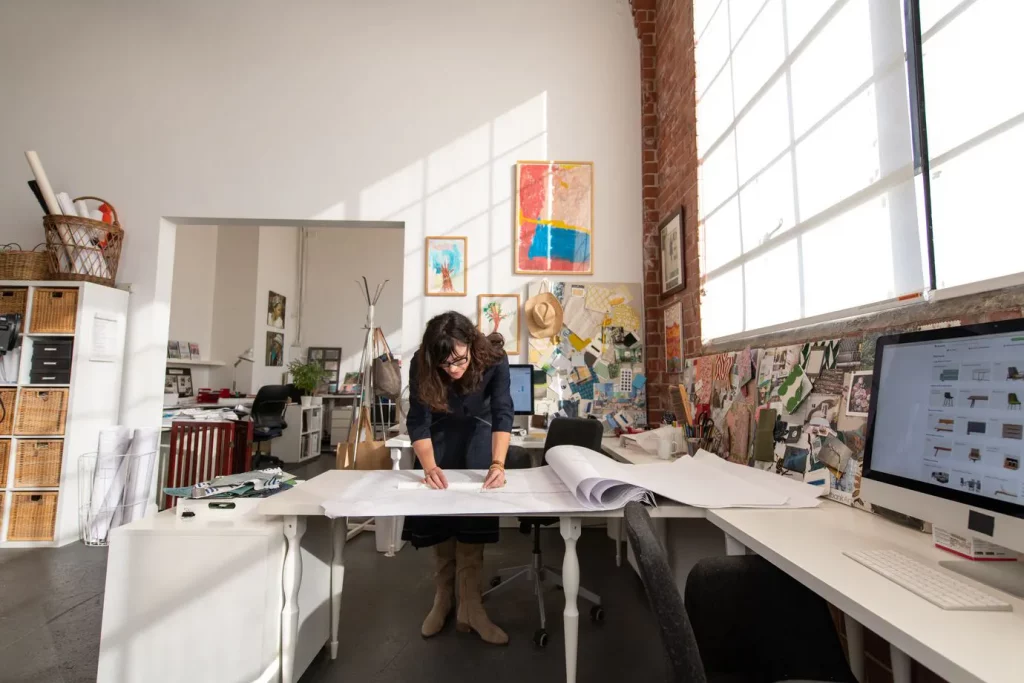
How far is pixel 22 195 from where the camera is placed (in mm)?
3645

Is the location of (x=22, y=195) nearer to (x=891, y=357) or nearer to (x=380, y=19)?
(x=380, y=19)

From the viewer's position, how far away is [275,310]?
22.8 ft

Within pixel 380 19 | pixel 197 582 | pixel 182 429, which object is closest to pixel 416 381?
pixel 197 582

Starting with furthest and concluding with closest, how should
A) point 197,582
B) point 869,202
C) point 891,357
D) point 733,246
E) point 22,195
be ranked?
point 22,195, point 733,246, point 869,202, point 197,582, point 891,357

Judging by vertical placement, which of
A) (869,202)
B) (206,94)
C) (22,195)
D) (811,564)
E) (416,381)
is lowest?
(811,564)

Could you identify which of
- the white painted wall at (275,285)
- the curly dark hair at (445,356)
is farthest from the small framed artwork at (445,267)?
the white painted wall at (275,285)

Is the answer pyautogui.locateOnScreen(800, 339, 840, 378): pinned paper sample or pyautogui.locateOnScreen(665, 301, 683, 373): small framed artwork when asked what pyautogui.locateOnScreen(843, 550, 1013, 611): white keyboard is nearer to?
pyautogui.locateOnScreen(800, 339, 840, 378): pinned paper sample

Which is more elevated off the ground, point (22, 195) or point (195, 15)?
point (195, 15)

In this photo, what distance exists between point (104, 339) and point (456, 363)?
2.89 metres

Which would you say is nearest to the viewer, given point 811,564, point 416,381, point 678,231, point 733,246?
point 811,564

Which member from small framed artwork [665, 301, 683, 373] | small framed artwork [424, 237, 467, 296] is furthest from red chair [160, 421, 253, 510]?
small framed artwork [665, 301, 683, 373]

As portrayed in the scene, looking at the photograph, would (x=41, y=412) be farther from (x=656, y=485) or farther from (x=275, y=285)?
(x=275, y=285)

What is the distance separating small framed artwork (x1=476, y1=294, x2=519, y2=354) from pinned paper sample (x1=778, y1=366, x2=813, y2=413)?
1.99 meters

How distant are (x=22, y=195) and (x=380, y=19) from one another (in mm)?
2914
